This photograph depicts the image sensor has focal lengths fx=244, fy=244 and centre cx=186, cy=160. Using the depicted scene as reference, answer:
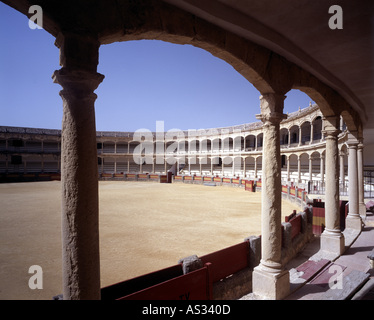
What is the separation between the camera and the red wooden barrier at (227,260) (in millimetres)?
4191

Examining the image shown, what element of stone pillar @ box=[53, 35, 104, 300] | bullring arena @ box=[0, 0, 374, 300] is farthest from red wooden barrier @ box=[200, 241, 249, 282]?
stone pillar @ box=[53, 35, 104, 300]

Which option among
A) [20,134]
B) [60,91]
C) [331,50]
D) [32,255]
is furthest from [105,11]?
[20,134]

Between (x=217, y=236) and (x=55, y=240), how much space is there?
518 cm

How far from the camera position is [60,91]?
2004mm

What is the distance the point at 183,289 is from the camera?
11.0ft

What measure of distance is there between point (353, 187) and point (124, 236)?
23.6 ft

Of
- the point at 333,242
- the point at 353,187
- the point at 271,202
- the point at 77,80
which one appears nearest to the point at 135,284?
the point at 271,202

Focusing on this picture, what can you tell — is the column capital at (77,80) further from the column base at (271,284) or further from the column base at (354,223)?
the column base at (354,223)

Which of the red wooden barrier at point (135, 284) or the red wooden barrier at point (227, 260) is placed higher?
the red wooden barrier at point (135, 284)

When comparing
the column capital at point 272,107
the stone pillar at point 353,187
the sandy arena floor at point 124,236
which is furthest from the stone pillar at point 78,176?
the stone pillar at point 353,187

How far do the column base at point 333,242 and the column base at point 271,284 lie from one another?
2200 millimetres

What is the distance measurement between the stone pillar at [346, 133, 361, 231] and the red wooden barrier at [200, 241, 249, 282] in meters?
4.16
